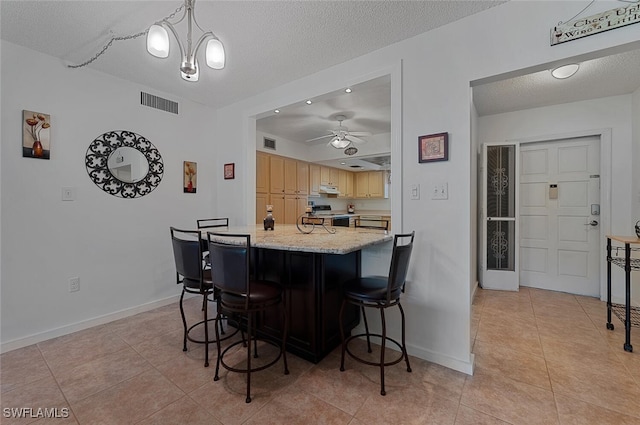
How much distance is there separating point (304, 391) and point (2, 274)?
267cm

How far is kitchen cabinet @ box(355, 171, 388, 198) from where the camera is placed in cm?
739

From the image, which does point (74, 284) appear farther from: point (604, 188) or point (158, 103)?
point (604, 188)

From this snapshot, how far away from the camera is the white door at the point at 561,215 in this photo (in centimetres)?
354

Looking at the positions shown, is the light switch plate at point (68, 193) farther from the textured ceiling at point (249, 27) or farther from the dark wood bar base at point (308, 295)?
the dark wood bar base at point (308, 295)

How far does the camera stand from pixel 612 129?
3.29 meters

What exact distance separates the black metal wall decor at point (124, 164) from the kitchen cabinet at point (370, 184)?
5.41 metres

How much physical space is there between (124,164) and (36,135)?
2.26ft

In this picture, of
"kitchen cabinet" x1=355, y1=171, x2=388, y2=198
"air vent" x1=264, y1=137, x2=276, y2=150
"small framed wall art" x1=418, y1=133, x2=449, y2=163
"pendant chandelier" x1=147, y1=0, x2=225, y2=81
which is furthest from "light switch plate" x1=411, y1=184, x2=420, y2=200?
"kitchen cabinet" x1=355, y1=171, x2=388, y2=198

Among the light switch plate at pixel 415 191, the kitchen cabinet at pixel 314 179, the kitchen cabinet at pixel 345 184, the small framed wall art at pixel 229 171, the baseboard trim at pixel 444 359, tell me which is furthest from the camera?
the kitchen cabinet at pixel 345 184

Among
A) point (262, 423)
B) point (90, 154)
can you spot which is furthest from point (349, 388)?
point (90, 154)

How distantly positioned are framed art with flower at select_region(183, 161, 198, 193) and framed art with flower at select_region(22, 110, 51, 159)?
1.27 metres

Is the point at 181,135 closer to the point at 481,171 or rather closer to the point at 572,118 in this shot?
the point at 481,171

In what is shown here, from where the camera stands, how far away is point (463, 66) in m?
1.99

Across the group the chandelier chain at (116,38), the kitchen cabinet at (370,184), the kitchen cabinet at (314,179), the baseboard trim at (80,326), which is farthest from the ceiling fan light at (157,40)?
the kitchen cabinet at (370,184)
